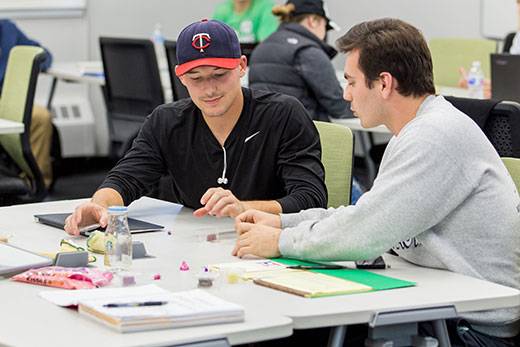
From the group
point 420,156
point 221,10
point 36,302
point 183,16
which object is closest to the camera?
point 36,302

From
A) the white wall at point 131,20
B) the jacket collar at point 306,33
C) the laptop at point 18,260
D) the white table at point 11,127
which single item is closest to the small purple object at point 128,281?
the laptop at point 18,260

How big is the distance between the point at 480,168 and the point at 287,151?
90 cm

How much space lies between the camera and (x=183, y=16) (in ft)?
29.2

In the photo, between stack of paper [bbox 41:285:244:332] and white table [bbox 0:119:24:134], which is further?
white table [bbox 0:119:24:134]

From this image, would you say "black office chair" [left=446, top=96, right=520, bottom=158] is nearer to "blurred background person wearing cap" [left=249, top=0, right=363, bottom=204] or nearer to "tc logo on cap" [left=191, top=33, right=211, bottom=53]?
"tc logo on cap" [left=191, top=33, right=211, bottom=53]

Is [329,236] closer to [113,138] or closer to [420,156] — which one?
[420,156]

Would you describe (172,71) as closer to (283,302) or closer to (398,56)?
(398,56)

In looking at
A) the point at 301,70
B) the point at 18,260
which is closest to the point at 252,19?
the point at 301,70

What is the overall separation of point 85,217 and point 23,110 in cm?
244

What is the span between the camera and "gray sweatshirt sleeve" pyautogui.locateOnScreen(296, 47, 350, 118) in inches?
215

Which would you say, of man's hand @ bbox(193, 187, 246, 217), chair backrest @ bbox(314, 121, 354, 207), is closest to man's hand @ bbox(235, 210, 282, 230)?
man's hand @ bbox(193, 187, 246, 217)

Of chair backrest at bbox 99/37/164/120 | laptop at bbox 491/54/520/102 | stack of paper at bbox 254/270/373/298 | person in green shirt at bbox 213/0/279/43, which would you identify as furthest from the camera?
person in green shirt at bbox 213/0/279/43

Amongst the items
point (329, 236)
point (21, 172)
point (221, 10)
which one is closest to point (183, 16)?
point (221, 10)

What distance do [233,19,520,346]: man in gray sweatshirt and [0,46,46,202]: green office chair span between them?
286 cm
